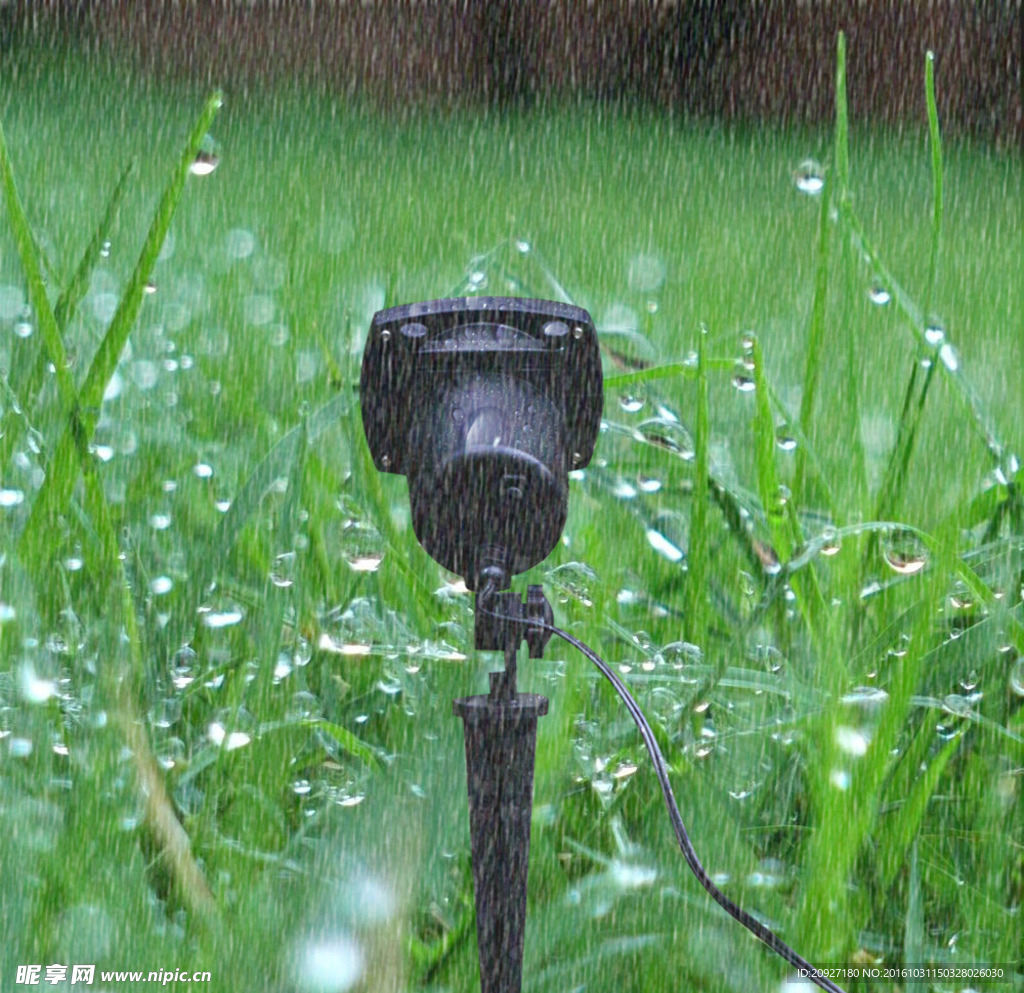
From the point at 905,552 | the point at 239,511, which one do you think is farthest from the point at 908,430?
the point at 239,511

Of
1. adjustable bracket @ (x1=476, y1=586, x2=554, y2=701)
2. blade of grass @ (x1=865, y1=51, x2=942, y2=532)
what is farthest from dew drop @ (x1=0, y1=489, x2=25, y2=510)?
blade of grass @ (x1=865, y1=51, x2=942, y2=532)

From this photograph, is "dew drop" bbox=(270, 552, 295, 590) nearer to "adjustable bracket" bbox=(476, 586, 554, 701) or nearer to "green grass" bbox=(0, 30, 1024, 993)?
"green grass" bbox=(0, 30, 1024, 993)

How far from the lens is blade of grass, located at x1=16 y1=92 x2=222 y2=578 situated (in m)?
1.06

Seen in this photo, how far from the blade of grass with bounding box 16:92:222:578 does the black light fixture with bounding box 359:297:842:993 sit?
0.80ft

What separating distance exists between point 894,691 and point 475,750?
360 millimetres

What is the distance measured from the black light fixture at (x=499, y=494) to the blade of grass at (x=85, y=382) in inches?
9.6

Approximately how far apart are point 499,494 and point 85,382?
1.41 ft

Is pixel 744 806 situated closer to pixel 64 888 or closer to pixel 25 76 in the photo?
pixel 64 888

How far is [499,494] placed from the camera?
34.3 inches

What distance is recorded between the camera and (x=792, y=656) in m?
1.19

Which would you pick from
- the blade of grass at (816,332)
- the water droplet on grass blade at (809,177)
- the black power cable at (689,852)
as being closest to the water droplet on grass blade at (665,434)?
the blade of grass at (816,332)

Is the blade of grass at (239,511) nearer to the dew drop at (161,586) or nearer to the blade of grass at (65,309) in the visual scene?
the dew drop at (161,586)

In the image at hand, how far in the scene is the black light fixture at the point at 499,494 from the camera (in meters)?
0.87

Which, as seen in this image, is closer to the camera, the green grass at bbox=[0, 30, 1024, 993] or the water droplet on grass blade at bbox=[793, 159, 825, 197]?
the green grass at bbox=[0, 30, 1024, 993]
